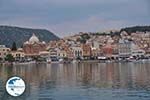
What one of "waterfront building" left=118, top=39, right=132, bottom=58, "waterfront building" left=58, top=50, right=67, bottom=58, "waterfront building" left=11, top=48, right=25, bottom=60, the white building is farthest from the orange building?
"waterfront building" left=11, top=48, right=25, bottom=60

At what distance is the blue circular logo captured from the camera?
3506 millimetres

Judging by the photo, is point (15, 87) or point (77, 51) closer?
point (15, 87)

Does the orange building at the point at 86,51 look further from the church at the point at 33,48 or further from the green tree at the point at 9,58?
the green tree at the point at 9,58

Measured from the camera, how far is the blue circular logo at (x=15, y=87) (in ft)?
11.5

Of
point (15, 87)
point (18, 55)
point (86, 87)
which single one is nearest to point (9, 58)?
point (18, 55)

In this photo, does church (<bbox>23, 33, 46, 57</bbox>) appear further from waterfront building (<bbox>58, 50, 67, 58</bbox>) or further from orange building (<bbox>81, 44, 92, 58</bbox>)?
orange building (<bbox>81, 44, 92, 58</bbox>)

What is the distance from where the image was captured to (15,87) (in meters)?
3.53

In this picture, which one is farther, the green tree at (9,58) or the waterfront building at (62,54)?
the waterfront building at (62,54)

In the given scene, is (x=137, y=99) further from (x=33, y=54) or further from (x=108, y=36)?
(x=108, y=36)

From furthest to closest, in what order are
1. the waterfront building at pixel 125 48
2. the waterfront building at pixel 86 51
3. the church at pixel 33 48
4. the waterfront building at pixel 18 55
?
1. the church at pixel 33 48
2. the waterfront building at pixel 125 48
3. the waterfront building at pixel 86 51
4. the waterfront building at pixel 18 55

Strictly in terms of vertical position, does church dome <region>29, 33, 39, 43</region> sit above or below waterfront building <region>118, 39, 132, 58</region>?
above

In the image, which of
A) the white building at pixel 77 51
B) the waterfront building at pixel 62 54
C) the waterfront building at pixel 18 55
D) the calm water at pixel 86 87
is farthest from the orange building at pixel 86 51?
the calm water at pixel 86 87

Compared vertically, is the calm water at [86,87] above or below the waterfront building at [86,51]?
below

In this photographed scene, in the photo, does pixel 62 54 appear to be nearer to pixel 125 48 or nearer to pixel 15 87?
pixel 125 48
